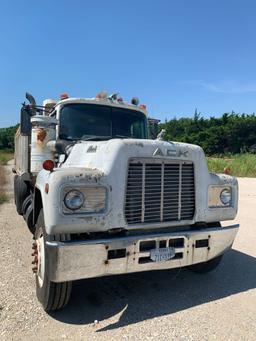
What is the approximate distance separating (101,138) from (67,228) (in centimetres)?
183

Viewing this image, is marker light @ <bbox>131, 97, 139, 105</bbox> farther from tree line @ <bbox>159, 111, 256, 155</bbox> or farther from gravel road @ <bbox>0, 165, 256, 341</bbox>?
tree line @ <bbox>159, 111, 256, 155</bbox>

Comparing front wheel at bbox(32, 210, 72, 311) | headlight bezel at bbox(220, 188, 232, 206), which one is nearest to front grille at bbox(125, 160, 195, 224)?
headlight bezel at bbox(220, 188, 232, 206)

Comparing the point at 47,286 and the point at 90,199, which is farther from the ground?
the point at 90,199

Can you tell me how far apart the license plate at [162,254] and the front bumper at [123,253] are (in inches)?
1.5

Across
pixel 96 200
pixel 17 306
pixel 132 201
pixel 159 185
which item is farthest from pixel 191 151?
pixel 17 306

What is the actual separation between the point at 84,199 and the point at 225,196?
6.12 feet

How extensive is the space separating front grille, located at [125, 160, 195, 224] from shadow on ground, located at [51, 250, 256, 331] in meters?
0.99

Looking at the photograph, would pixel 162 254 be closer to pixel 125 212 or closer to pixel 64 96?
pixel 125 212

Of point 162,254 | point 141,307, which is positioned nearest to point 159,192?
point 162,254

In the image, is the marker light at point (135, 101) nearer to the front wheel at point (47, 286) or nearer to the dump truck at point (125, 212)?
the dump truck at point (125, 212)

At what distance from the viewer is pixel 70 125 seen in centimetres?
527

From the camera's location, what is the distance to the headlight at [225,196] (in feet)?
14.4

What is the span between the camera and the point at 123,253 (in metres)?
3.63

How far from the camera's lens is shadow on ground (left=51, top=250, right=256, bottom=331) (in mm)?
3830
